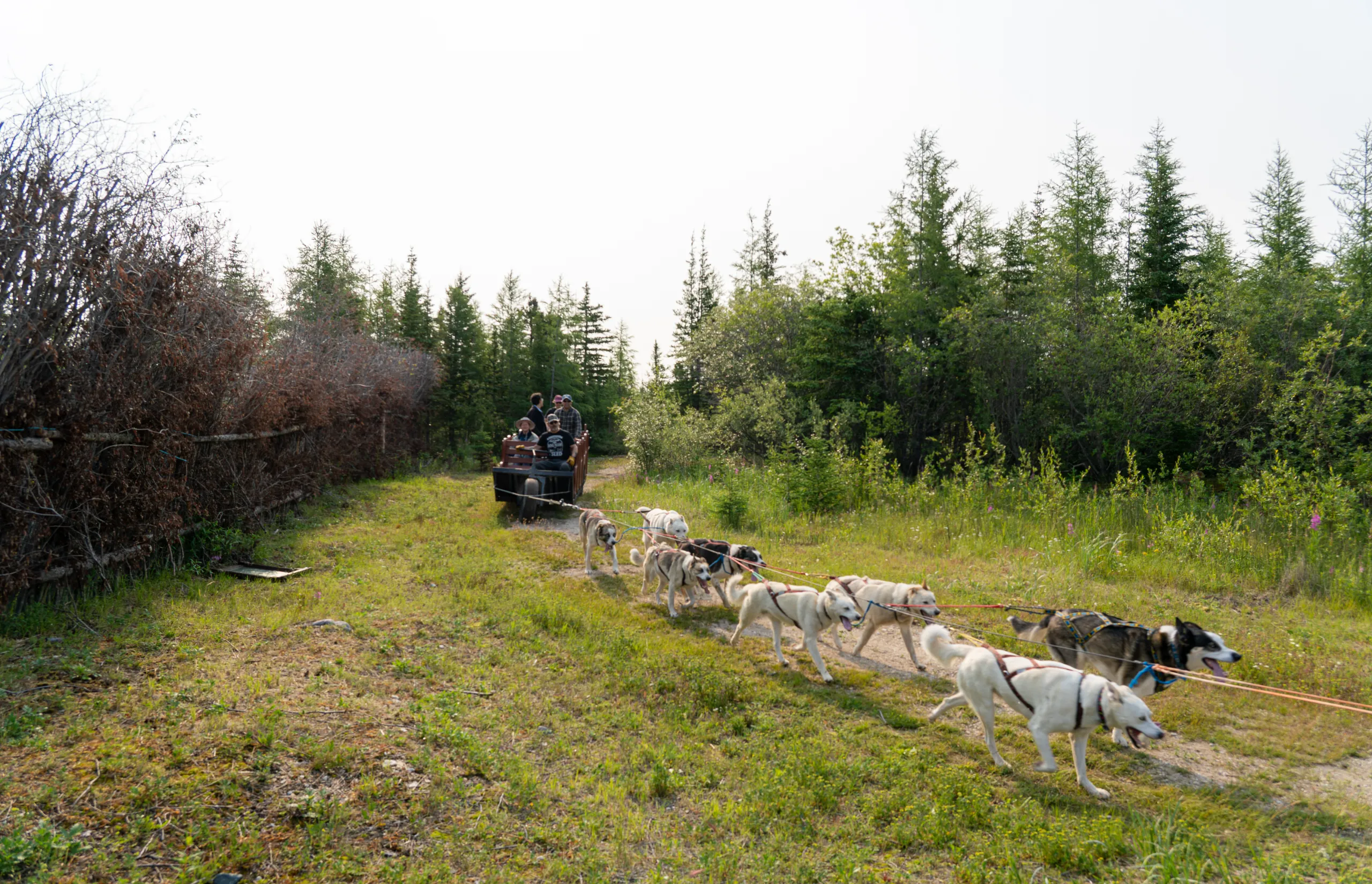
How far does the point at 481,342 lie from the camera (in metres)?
32.3

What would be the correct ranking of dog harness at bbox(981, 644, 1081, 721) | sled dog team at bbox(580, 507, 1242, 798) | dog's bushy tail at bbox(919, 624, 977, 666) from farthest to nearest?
dog's bushy tail at bbox(919, 624, 977, 666)
dog harness at bbox(981, 644, 1081, 721)
sled dog team at bbox(580, 507, 1242, 798)

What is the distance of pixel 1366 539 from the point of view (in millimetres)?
9250

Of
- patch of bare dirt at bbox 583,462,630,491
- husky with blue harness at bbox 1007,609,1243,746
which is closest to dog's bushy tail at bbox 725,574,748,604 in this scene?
husky with blue harness at bbox 1007,609,1243,746

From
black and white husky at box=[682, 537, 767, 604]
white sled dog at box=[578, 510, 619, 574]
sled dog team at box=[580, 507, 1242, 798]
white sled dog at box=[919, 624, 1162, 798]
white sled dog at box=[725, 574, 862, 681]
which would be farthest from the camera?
white sled dog at box=[578, 510, 619, 574]

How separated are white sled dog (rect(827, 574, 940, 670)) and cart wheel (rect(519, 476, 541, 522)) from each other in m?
7.64

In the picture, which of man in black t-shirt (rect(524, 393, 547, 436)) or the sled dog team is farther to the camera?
man in black t-shirt (rect(524, 393, 547, 436))

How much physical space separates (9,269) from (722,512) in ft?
31.9

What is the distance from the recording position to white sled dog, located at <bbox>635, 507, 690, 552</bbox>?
906cm

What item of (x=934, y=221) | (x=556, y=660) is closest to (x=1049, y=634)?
(x=556, y=660)

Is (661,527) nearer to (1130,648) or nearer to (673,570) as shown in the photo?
(673,570)

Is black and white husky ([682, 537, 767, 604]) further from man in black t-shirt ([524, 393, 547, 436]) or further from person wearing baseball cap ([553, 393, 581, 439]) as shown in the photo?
man in black t-shirt ([524, 393, 547, 436])

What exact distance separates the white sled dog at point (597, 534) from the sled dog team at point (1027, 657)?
5.36 ft

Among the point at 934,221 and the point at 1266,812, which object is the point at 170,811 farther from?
the point at 934,221

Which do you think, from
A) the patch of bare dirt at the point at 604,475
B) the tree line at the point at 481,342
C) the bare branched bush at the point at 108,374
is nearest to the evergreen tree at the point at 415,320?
the tree line at the point at 481,342
